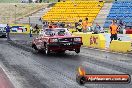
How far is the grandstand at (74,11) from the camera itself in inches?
2195

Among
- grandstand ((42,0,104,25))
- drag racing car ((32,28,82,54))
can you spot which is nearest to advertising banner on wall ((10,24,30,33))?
grandstand ((42,0,104,25))

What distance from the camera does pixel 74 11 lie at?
192ft

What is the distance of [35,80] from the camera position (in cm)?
1100

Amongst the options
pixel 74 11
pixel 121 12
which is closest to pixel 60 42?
pixel 121 12

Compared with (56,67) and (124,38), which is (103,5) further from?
(56,67)

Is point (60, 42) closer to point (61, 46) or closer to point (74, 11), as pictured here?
point (61, 46)

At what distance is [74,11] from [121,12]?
8.60 m

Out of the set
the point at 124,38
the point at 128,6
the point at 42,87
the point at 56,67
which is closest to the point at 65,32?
the point at 56,67

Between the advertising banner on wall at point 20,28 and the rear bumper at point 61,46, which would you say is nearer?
the rear bumper at point 61,46

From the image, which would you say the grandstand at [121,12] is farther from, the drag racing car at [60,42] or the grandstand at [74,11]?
the drag racing car at [60,42]

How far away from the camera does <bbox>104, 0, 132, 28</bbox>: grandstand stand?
5007cm

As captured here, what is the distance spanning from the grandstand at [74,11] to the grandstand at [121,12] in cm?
254

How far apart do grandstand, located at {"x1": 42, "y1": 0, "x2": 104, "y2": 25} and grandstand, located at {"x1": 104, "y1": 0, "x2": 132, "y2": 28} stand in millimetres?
2545

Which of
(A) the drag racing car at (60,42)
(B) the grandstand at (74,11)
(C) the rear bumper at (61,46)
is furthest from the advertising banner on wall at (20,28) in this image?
(C) the rear bumper at (61,46)
